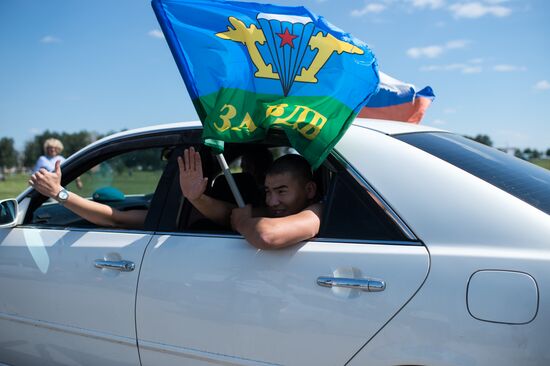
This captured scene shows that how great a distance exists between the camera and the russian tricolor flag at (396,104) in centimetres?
380

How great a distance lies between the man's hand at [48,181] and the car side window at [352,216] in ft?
5.24

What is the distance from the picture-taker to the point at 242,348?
83.9 inches

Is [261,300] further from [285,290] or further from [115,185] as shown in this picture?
[115,185]

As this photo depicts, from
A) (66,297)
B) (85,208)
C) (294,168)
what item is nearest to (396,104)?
(294,168)

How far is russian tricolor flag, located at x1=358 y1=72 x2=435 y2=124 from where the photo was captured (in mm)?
3803

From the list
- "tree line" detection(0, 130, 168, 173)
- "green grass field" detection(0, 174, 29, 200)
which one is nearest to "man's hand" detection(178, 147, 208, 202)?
"green grass field" detection(0, 174, 29, 200)

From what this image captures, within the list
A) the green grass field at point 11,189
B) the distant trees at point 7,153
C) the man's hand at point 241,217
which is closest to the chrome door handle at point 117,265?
the man's hand at point 241,217

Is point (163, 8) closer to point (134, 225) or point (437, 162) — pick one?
point (134, 225)

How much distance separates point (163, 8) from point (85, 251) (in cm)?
131

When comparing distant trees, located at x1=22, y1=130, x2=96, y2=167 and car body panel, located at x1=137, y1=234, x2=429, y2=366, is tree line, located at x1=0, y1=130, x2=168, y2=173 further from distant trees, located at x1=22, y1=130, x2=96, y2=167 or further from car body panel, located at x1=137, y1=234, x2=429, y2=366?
car body panel, located at x1=137, y1=234, x2=429, y2=366

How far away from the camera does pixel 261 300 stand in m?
2.09

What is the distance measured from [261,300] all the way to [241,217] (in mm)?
431

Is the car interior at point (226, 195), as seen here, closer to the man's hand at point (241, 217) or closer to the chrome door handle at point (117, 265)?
the man's hand at point (241, 217)

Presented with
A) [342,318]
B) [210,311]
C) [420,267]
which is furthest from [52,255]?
[420,267]
